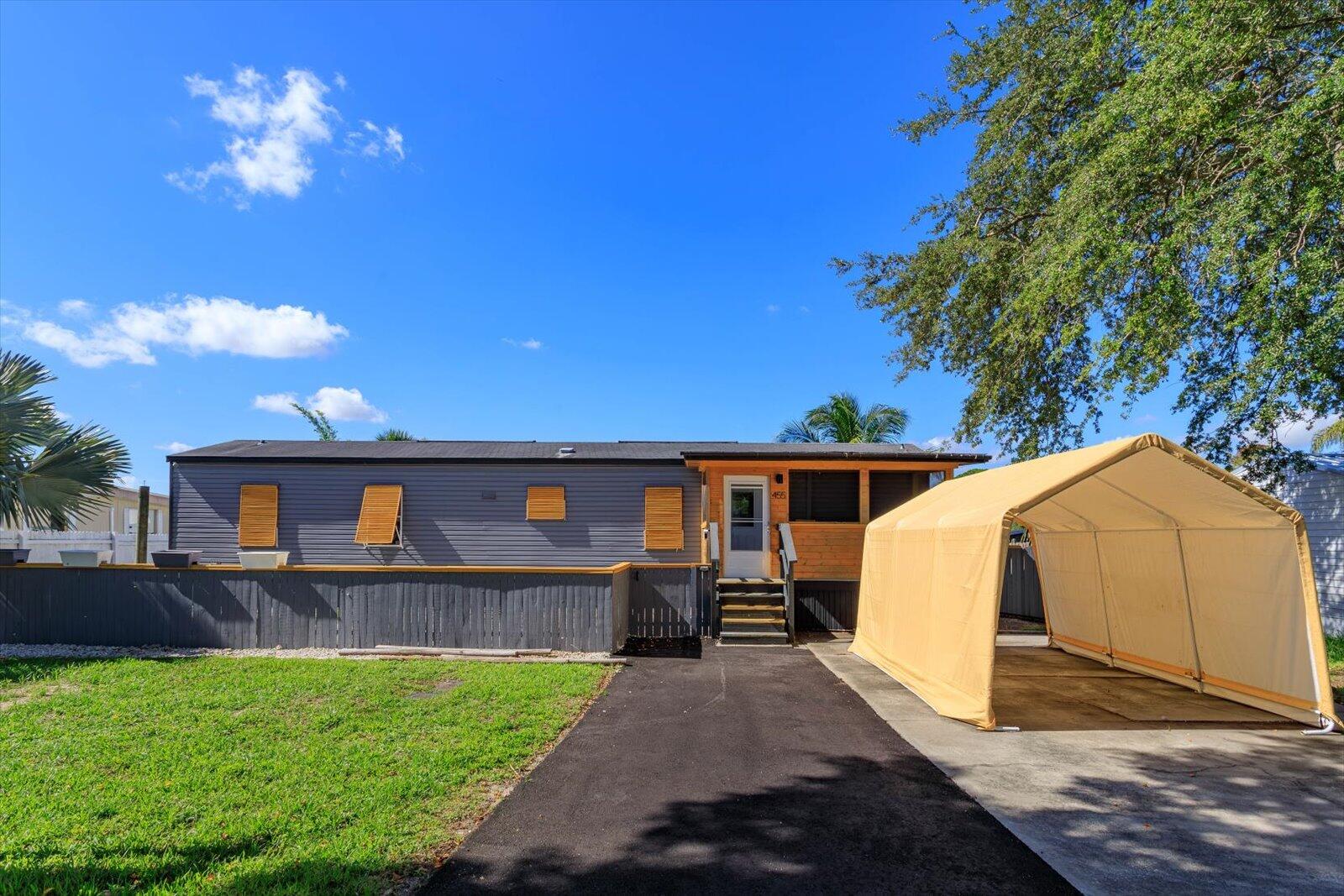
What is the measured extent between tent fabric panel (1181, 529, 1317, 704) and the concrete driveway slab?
1.33ft

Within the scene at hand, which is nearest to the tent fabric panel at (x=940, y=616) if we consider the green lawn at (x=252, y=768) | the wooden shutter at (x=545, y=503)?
the green lawn at (x=252, y=768)

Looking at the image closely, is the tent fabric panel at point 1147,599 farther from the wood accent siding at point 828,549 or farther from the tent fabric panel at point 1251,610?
the wood accent siding at point 828,549

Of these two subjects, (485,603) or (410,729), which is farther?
(485,603)

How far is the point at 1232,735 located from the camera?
5781 mm

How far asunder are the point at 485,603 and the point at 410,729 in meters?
3.74

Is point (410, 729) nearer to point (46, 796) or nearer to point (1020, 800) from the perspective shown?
point (46, 796)

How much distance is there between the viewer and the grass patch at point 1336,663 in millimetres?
7084

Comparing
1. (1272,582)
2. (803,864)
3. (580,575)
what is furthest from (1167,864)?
(580,575)

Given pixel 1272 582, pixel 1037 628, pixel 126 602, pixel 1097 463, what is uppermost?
pixel 1097 463

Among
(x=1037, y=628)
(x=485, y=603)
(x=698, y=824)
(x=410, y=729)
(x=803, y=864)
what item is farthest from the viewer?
(x=1037, y=628)

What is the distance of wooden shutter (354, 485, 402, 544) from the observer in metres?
13.5

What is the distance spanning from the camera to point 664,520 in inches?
538

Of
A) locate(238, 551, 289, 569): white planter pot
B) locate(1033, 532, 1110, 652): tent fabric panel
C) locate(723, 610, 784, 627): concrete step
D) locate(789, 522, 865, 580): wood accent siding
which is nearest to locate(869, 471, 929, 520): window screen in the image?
locate(789, 522, 865, 580): wood accent siding

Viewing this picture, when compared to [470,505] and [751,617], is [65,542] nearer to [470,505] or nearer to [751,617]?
[470,505]
